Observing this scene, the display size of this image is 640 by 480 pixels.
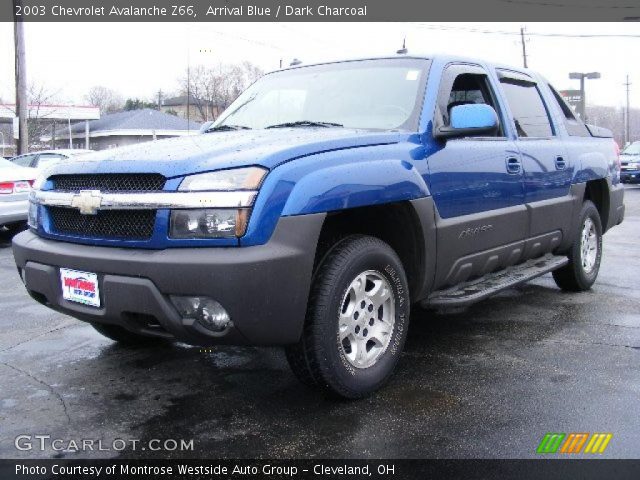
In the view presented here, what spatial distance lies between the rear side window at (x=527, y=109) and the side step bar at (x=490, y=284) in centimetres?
102

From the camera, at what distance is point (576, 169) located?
5.37 metres

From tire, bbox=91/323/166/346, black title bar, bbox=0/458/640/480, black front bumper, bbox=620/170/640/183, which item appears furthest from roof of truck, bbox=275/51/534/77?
black front bumper, bbox=620/170/640/183

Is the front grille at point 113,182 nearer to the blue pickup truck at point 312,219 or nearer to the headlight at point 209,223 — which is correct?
the blue pickup truck at point 312,219

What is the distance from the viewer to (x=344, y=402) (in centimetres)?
324

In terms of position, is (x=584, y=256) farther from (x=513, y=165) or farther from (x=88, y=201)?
(x=88, y=201)

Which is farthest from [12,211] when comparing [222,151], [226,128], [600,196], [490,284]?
[600,196]

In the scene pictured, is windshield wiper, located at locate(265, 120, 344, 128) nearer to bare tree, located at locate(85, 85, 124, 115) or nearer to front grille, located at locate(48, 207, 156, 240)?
front grille, located at locate(48, 207, 156, 240)

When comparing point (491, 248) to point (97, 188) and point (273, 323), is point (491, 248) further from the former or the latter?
point (97, 188)

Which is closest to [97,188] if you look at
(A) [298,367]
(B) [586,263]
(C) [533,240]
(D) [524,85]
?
(A) [298,367]

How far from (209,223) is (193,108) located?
7961 cm

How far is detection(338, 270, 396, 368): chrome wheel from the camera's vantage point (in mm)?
3221

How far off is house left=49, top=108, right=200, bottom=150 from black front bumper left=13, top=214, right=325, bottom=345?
49566 millimetres

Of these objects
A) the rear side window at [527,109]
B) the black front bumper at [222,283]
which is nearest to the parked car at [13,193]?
the black front bumper at [222,283]

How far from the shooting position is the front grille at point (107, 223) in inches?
116
